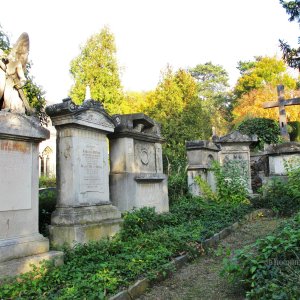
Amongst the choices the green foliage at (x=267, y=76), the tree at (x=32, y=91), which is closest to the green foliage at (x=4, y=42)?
the tree at (x=32, y=91)

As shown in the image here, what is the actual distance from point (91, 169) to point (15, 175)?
5.48 feet

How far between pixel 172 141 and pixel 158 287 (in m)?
15.1

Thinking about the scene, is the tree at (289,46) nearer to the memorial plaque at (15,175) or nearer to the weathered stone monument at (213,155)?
the weathered stone monument at (213,155)

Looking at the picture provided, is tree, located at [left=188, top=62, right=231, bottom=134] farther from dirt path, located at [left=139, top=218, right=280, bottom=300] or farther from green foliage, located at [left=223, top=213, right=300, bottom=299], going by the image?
green foliage, located at [left=223, top=213, right=300, bottom=299]

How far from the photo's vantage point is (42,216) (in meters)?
6.14

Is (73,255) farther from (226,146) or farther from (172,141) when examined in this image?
(172,141)

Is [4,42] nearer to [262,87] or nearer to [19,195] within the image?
[19,195]

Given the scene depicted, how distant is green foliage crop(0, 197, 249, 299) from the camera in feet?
11.7

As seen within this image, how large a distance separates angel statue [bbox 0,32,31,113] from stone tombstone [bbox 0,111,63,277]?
1.58 feet

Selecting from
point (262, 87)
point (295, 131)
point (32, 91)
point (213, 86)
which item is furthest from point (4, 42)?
point (213, 86)

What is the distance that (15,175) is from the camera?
14.3 ft

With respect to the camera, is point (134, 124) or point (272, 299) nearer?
point (272, 299)

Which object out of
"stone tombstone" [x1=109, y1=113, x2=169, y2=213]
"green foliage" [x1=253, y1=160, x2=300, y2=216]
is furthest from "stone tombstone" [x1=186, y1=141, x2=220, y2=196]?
"stone tombstone" [x1=109, y1=113, x2=169, y2=213]

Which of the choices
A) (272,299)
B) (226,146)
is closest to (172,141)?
(226,146)
